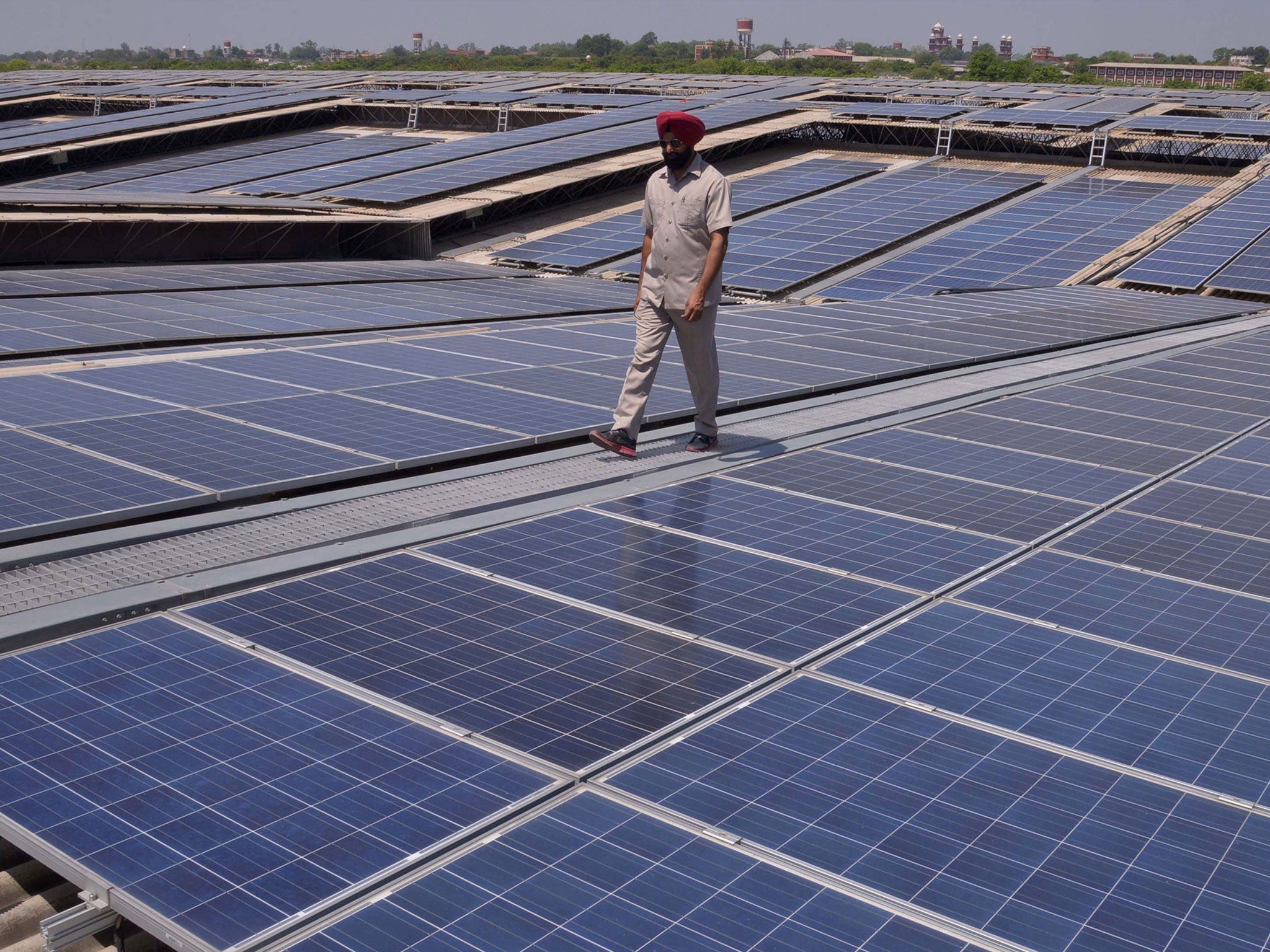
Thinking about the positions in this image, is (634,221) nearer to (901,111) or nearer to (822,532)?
(901,111)

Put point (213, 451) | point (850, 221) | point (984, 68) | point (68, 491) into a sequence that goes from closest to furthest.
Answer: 1. point (68, 491)
2. point (213, 451)
3. point (850, 221)
4. point (984, 68)

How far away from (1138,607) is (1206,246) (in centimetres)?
2975

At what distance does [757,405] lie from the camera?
12117mm

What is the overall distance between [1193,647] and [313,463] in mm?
5838

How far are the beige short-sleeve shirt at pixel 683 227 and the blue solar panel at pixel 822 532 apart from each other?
56.2 inches

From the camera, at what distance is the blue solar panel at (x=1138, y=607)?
6.66 meters

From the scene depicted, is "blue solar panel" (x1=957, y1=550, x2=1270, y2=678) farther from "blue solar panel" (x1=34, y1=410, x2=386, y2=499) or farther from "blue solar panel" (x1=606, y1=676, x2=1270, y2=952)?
"blue solar panel" (x1=34, y1=410, x2=386, y2=499)

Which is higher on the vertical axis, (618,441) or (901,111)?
(901,111)

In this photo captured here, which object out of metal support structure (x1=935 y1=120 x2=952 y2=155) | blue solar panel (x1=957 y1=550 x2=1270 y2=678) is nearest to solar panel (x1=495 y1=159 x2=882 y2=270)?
metal support structure (x1=935 y1=120 x2=952 y2=155)

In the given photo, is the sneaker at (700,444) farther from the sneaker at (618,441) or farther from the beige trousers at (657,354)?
A: the sneaker at (618,441)

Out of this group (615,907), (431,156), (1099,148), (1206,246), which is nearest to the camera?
(615,907)

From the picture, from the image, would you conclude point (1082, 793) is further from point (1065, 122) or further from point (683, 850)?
point (1065, 122)

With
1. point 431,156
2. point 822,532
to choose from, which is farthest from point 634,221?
point 822,532

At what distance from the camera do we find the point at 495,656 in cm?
611
